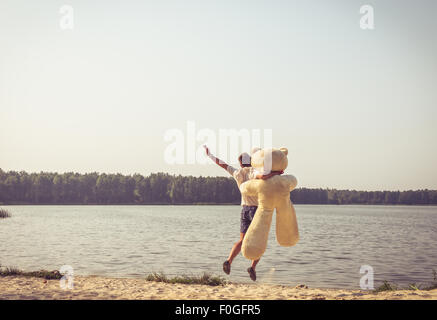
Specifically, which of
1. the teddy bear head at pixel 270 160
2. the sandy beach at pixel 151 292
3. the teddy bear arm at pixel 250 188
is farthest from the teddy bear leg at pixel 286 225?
the sandy beach at pixel 151 292

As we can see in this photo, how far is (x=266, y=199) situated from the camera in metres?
5.68

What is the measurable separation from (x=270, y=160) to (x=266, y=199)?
1.71ft

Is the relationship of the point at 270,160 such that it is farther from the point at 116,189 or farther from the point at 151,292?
the point at 116,189

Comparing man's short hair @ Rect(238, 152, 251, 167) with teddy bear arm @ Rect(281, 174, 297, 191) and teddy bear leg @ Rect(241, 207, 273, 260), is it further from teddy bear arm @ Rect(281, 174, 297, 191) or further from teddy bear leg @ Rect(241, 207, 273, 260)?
teddy bear leg @ Rect(241, 207, 273, 260)

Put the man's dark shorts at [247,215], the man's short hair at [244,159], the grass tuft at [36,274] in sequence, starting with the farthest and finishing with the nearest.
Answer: the grass tuft at [36,274] → the man's short hair at [244,159] → the man's dark shorts at [247,215]

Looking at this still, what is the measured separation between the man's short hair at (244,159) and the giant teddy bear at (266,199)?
54 centimetres

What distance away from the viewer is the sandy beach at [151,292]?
7.85 m

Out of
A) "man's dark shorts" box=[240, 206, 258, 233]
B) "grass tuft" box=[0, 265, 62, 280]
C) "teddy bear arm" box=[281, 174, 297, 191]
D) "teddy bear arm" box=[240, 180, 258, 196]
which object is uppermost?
"teddy bear arm" box=[281, 174, 297, 191]

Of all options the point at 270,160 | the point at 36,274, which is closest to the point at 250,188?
the point at 270,160

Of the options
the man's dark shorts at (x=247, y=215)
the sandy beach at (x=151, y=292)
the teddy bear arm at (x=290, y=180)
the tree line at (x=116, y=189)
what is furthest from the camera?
the tree line at (x=116, y=189)

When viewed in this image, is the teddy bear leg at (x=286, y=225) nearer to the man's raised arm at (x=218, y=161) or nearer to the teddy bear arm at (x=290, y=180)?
the teddy bear arm at (x=290, y=180)

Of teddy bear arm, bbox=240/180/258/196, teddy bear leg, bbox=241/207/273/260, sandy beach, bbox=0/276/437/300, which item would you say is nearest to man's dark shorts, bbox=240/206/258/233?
teddy bear arm, bbox=240/180/258/196

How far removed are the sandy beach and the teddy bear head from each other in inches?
128

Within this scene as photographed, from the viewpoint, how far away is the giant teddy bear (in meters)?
5.64
